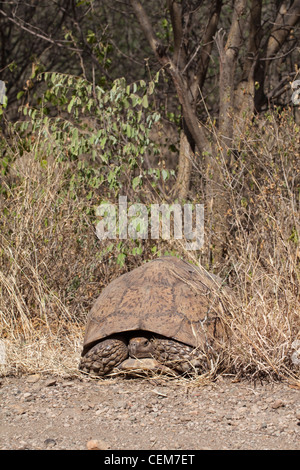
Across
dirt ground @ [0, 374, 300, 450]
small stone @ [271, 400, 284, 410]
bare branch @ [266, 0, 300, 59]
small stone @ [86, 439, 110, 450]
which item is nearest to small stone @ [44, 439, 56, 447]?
dirt ground @ [0, 374, 300, 450]

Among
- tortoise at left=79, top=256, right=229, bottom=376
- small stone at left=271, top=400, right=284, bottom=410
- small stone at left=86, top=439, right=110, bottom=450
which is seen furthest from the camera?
tortoise at left=79, top=256, right=229, bottom=376

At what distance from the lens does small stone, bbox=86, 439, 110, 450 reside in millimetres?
3158

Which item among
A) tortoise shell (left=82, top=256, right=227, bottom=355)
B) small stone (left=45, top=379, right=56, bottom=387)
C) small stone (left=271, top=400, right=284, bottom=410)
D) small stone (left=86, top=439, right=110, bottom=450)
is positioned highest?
tortoise shell (left=82, top=256, right=227, bottom=355)

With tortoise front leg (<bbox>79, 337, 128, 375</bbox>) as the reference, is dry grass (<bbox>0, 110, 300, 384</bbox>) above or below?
above

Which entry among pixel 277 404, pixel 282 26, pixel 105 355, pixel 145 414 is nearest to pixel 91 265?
pixel 105 355

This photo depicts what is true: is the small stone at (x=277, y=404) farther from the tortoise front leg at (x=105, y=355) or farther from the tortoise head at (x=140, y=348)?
the tortoise front leg at (x=105, y=355)

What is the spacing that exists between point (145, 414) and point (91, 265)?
2112 mm

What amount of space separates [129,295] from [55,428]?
3.90 feet

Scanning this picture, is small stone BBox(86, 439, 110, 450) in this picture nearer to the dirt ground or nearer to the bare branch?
the dirt ground

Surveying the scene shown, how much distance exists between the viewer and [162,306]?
4.21 metres

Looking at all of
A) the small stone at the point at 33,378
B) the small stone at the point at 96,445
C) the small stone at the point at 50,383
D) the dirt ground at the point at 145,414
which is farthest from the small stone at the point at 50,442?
the small stone at the point at 33,378

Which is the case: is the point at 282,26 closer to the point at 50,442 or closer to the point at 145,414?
the point at 145,414

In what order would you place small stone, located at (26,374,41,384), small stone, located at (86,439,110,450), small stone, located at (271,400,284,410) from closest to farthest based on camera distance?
1. small stone, located at (86,439,110,450)
2. small stone, located at (271,400,284,410)
3. small stone, located at (26,374,41,384)

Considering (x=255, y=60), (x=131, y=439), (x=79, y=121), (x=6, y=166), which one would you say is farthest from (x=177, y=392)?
(x=255, y=60)
